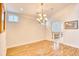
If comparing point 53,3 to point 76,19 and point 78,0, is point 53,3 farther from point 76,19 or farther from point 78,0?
point 76,19

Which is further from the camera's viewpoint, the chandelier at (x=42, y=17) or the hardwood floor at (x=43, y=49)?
the chandelier at (x=42, y=17)

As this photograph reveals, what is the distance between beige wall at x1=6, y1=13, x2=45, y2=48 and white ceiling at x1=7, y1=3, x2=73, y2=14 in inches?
5.2

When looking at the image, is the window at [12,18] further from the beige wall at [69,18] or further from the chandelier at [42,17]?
the beige wall at [69,18]

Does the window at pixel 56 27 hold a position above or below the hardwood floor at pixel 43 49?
above

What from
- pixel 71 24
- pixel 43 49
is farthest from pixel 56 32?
pixel 43 49

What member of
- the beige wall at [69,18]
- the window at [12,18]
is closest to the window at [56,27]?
the beige wall at [69,18]

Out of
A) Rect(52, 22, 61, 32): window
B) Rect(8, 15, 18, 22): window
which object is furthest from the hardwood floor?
Rect(8, 15, 18, 22): window

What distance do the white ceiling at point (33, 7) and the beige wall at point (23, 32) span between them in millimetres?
133

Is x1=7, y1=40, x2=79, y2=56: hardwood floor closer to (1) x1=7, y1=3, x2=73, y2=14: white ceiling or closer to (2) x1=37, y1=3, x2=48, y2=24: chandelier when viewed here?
(2) x1=37, y1=3, x2=48, y2=24: chandelier

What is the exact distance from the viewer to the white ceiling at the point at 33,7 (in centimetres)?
179

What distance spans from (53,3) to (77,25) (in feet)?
2.24

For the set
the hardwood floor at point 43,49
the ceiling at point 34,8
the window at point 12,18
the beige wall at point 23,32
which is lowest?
the hardwood floor at point 43,49

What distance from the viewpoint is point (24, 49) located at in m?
1.91

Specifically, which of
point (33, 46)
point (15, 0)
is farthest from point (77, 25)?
point (15, 0)
